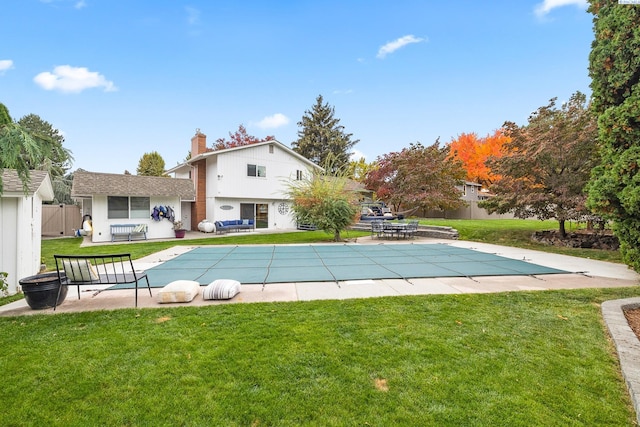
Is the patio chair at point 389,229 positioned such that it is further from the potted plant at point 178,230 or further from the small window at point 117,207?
the small window at point 117,207

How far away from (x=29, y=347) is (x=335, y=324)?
12.5ft

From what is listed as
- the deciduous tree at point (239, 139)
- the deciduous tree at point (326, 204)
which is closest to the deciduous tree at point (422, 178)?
the deciduous tree at point (326, 204)

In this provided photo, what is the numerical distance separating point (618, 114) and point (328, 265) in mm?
6757

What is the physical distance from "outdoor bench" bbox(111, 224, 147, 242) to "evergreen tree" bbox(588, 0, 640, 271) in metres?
19.2

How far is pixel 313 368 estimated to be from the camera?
309cm

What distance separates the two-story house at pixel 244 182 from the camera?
20.2 meters

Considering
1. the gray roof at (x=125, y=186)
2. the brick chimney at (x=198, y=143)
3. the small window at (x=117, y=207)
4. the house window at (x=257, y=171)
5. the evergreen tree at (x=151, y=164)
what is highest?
the evergreen tree at (x=151, y=164)

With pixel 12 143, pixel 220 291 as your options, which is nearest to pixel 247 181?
pixel 220 291

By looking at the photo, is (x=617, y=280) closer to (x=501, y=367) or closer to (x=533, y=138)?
(x=501, y=367)

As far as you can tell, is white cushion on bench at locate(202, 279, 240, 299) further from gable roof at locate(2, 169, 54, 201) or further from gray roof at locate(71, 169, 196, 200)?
gray roof at locate(71, 169, 196, 200)

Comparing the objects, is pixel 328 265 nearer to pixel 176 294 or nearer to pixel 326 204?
pixel 176 294

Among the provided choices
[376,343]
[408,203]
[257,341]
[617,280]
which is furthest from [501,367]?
[408,203]

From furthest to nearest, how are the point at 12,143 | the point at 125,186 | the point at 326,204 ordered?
the point at 125,186, the point at 326,204, the point at 12,143

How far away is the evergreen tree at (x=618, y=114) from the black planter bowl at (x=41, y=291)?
9.50 meters
